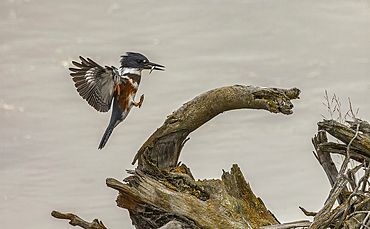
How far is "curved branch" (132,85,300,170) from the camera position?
3.38 metres

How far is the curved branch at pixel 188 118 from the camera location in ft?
11.1

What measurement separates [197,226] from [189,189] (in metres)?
0.29

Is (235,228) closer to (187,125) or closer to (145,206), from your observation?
(145,206)

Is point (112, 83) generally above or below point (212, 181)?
above

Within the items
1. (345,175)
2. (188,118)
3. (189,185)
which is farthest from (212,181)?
(345,175)

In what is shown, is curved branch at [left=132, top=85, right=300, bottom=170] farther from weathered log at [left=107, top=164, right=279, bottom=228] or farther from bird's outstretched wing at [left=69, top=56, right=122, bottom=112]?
bird's outstretched wing at [left=69, top=56, right=122, bottom=112]

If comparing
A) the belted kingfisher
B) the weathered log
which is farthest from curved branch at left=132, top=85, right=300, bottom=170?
the belted kingfisher

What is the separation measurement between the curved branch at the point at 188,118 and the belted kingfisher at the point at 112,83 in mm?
443

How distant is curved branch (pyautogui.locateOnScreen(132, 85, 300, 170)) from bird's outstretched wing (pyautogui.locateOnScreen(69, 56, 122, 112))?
0.57 meters

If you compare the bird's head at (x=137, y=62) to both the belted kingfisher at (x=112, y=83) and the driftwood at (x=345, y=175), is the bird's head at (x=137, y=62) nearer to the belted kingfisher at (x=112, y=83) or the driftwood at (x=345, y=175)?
the belted kingfisher at (x=112, y=83)

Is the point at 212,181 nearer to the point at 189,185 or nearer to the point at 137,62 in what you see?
the point at 189,185

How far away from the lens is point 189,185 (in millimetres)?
3283

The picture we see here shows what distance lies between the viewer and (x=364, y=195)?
9.31 feet

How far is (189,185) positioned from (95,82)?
0.97m
